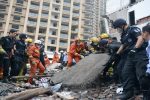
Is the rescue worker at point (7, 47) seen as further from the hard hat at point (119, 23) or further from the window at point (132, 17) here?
the window at point (132, 17)

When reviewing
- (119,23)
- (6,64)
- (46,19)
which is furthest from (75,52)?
(46,19)

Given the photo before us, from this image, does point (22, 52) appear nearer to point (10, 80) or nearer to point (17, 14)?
point (10, 80)

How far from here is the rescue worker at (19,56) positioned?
35.5 ft

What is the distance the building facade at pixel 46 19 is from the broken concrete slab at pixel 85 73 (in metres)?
42.0

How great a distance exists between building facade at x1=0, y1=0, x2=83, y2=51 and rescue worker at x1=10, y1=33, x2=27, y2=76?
40.5 m

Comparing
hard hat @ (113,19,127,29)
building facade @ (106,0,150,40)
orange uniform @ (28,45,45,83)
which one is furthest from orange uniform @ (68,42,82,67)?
building facade @ (106,0,150,40)

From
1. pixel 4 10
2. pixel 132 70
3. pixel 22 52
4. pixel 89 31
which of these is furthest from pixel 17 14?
pixel 132 70

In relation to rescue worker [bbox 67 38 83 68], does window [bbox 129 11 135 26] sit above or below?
above

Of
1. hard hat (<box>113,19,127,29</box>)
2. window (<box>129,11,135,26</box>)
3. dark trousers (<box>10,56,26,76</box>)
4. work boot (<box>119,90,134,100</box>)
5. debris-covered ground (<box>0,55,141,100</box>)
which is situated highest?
window (<box>129,11,135,26</box>)

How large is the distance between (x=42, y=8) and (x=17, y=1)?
4516 mm

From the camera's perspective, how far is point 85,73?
9.15m

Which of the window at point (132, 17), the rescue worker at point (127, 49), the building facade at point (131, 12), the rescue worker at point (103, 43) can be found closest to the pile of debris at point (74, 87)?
the rescue worker at point (103, 43)

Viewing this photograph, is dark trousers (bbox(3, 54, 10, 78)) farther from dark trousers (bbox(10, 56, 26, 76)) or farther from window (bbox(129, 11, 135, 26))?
window (bbox(129, 11, 135, 26))

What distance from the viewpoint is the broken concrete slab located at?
8.63 meters
